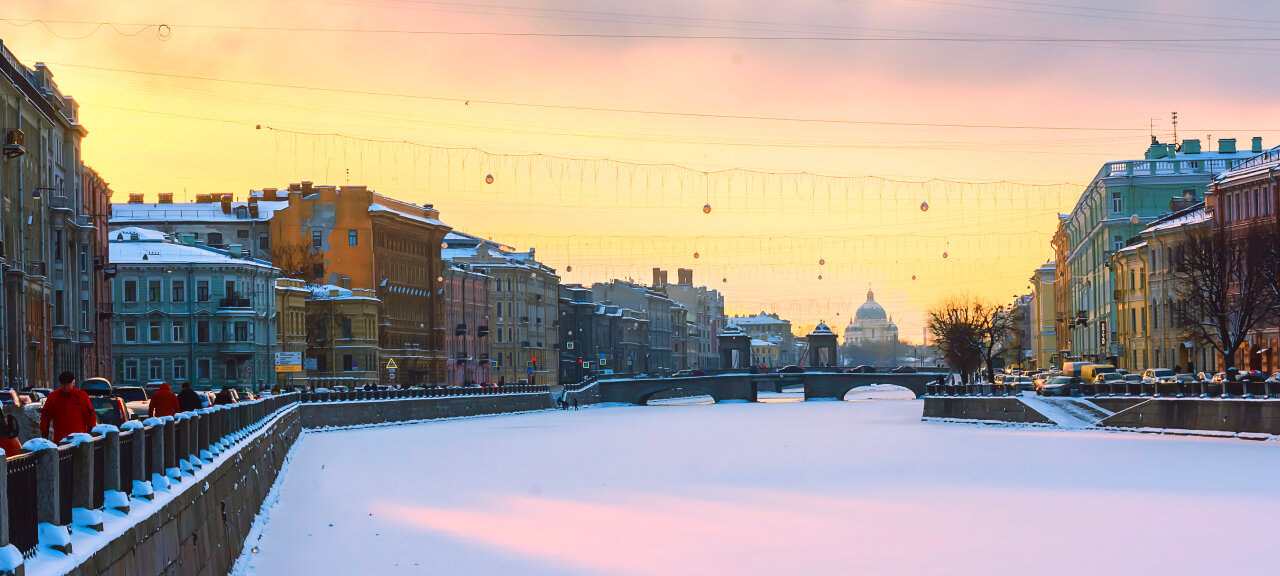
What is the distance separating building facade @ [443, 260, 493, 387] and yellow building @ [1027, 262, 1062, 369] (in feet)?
169

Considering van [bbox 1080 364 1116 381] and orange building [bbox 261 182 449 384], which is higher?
orange building [bbox 261 182 449 384]

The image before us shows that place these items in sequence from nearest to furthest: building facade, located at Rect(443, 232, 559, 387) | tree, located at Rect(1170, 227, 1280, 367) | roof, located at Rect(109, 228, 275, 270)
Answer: tree, located at Rect(1170, 227, 1280, 367)
roof, located at Rect(109, 228, 275, 270)
building facade, located at Rect(443, 232, 559, 387)

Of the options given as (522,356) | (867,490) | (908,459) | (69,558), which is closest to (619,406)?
(522,356)

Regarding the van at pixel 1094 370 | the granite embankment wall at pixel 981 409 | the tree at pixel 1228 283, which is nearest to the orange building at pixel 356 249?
the granite embankment wall at pixel 981 409

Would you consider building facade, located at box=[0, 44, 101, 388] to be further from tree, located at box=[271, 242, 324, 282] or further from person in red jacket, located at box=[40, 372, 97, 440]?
tree, located at box=[271, 242, 324, 282]

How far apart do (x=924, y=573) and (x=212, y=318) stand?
8778cm

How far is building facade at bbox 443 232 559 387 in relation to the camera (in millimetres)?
161000

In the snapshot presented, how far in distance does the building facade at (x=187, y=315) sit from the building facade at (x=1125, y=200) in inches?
2065

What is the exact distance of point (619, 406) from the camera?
501 feet

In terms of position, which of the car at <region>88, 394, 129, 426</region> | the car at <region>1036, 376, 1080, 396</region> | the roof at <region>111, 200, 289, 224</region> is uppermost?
the roof at <region>111, 200, 289, 224</region>

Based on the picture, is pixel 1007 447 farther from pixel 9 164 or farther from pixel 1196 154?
pixel 1196 154

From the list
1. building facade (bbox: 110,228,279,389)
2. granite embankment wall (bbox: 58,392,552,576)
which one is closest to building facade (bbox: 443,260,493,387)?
building facade (bbox: 110,228,279,389)

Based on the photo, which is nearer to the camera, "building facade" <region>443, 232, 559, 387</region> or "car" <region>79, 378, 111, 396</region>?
"car" <region>79, 378, 111, 396</region>

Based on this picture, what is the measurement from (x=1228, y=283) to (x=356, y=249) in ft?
226
